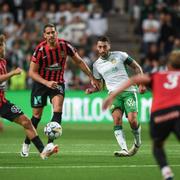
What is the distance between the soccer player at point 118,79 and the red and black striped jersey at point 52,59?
609 millimetres

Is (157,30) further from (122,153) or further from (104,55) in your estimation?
(122,153)

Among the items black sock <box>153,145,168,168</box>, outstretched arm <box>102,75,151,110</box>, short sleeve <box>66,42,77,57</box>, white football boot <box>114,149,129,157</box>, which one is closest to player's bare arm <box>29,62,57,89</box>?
short sleeve <box>66,42,77,57</box>

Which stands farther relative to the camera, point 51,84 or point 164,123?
point 51,84

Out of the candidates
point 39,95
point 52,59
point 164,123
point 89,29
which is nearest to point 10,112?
point 39,95

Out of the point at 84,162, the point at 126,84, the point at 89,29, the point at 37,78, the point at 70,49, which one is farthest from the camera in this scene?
the point at 89,29

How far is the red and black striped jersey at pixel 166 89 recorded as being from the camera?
10461mm

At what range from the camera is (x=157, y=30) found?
30047 millimetres

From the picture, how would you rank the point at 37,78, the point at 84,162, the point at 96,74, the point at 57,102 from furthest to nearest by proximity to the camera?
1. the point at 96,74
2. the point at 57,102
3. the point at 37,78
4. the point at 84,162

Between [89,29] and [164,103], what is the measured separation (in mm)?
19804

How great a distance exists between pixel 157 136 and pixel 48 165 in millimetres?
3347

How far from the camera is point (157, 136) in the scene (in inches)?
415

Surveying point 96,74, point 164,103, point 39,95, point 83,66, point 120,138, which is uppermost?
point 164,103

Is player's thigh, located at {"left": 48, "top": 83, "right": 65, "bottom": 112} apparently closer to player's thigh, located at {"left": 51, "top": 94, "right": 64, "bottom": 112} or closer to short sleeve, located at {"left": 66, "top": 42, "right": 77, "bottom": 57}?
player's thigh, located at {"left": 51, "top": 94, "right": 64, "bottom": 112}

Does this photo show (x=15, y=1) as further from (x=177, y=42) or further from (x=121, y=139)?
(x=121, y=139)
